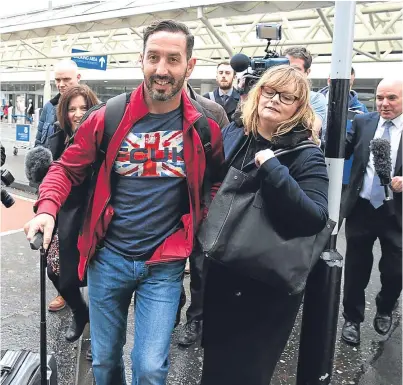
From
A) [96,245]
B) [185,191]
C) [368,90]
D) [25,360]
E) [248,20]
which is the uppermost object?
[248,20]

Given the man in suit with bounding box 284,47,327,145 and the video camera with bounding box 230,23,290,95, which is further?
the man in suit with bounding box 284,47,327,145

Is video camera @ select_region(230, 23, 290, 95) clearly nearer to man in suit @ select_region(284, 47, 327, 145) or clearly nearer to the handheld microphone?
man in suit @ select_region(284, 47, 327, 145)

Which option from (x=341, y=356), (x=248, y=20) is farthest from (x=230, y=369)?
(x=248, y=20)

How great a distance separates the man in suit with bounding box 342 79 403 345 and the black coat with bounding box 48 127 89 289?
1.97m

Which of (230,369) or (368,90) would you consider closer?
(230,369)

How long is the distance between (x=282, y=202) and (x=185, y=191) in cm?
52

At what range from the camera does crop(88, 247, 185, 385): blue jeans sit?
2029mm

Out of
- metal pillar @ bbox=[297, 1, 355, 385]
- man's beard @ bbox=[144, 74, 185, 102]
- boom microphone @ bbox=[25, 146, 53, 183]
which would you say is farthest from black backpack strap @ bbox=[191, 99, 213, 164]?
boom microphone @ bbox=[25, 146, 53, 183]

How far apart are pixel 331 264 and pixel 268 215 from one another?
0.58 metres

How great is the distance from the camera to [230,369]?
2.10m

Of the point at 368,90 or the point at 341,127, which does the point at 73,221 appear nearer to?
the point at 341,127

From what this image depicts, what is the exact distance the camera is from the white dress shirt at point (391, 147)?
3260 millimetres

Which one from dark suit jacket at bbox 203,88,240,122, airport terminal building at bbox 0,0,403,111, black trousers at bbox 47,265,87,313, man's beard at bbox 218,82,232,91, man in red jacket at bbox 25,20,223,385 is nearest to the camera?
man in red jacket at bbox 25,20,223,385

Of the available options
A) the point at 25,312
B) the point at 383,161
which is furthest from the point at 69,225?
the point at 383,161
